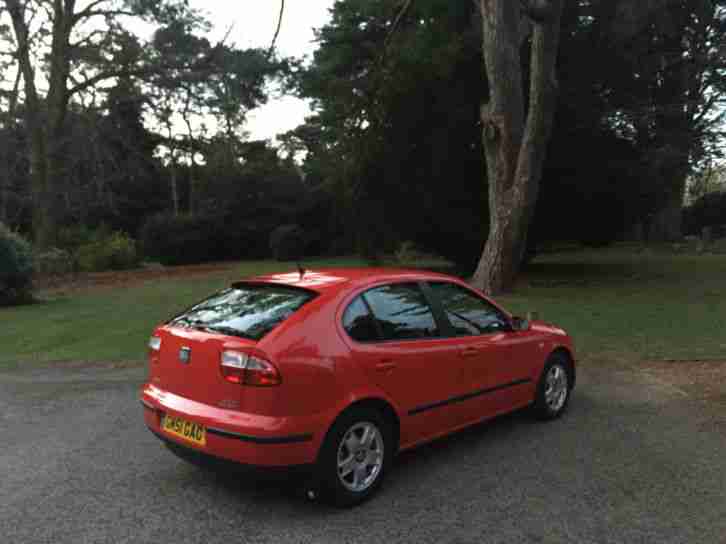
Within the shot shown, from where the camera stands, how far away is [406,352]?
13.6 feet

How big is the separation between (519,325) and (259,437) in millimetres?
2739

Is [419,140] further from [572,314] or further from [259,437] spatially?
[259,437]

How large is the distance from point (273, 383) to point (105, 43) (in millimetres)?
23634

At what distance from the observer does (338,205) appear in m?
19.9

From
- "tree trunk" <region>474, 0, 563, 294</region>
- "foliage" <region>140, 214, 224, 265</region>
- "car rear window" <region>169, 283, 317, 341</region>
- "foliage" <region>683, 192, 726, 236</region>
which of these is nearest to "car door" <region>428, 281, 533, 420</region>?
"car rear window" <region>169, 283, 317, 341</region>

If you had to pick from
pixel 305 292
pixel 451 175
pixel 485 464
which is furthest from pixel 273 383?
pixel 451 175

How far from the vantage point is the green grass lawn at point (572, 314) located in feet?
29.0

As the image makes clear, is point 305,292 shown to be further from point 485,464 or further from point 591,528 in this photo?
point 591,528

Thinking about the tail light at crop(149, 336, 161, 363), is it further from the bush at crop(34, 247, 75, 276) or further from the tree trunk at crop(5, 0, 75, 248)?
the tree trunk at crop(5, 0, 75, 248)

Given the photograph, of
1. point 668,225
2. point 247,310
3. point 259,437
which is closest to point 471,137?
point 247,310

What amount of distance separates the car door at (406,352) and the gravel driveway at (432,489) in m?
0.44

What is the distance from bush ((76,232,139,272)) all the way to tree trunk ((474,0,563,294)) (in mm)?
18225

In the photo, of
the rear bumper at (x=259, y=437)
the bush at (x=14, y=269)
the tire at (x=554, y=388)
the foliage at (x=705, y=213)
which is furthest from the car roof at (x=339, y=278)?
the foliage at (x=705, y=213)

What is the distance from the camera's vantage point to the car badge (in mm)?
3890
